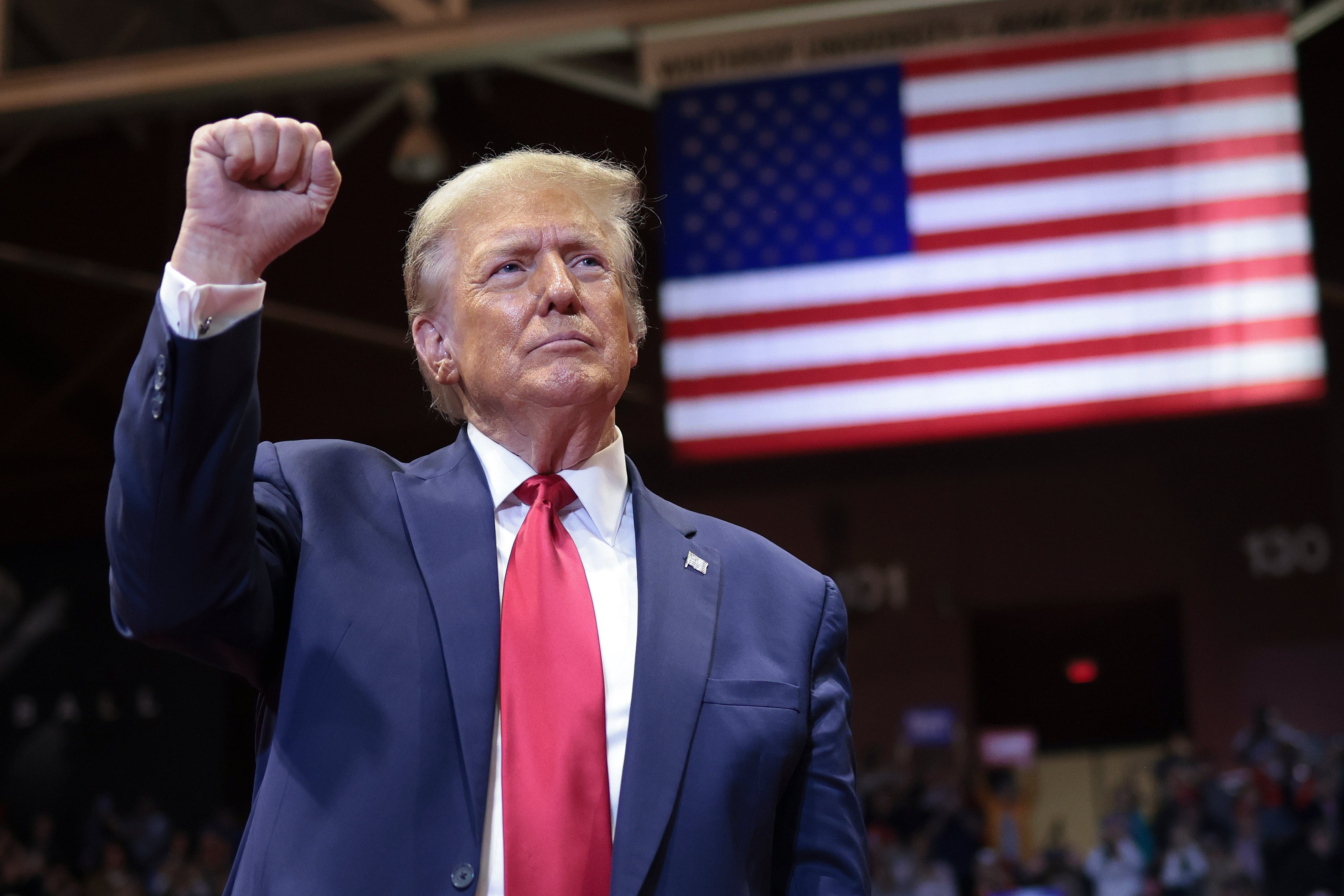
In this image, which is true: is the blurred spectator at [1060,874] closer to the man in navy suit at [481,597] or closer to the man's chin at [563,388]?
the man in navy suit at [481,597]

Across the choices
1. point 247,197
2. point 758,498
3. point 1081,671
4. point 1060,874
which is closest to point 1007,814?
point 1060,874

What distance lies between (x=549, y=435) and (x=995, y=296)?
12.7 feet

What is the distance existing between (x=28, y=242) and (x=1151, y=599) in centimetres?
736

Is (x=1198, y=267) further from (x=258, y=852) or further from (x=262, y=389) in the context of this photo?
(x=262, y=389)

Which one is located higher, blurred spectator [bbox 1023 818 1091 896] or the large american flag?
the large american flag

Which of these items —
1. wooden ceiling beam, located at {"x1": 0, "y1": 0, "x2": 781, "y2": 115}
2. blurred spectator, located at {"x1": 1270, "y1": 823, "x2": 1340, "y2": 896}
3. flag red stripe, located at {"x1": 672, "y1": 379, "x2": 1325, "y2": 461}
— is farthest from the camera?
blurred spectator, located at {"x1": 1270, "y1": 823, "x2": 1340, "y2": 896}

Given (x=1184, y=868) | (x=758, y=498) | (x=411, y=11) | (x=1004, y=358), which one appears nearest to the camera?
(x=1004, y=358)

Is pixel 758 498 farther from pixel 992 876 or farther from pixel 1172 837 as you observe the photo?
pixel 1172 837

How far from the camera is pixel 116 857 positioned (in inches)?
266

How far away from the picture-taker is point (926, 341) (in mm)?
5102

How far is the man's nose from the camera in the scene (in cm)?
144

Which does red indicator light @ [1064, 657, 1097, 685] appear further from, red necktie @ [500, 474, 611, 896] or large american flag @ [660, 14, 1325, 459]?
red necktie @ [500, 474, 611, 896]

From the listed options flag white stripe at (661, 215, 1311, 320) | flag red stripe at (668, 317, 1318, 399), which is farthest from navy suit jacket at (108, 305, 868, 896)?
flag white stripe at (661, 215, 1311, 320)

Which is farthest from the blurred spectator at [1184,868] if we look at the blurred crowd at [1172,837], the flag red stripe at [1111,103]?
the flag red stripe at [1111,103]
